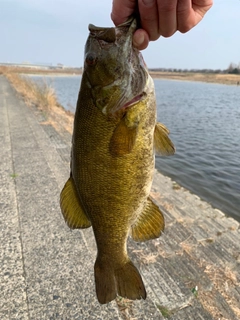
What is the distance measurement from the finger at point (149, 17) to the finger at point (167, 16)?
2 centimetres

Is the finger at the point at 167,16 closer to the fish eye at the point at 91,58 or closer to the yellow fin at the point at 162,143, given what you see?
the fish eye at the point at 91,58

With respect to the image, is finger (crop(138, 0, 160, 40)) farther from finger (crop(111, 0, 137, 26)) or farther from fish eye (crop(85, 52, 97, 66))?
fish eye (crop(85, 52, 97, 66))

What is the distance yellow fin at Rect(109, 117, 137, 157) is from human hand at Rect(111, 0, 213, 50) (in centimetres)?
47

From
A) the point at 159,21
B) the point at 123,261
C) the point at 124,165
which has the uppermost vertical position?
the point at 159,21

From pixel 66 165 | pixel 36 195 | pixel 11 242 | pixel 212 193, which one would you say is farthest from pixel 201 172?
pixel 11 242

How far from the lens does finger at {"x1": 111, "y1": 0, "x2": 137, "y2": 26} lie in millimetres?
1744

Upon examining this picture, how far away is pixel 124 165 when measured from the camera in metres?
1.89

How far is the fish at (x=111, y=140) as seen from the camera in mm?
1837

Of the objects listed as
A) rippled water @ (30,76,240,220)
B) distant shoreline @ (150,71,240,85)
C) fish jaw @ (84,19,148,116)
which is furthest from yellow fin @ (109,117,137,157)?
distant shoreline @ (150,71,240,85)

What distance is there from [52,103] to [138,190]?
47.7 ft

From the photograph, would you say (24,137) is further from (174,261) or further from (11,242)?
(174,261)

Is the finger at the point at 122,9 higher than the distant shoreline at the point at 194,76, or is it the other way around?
the finger at the point at 122,9

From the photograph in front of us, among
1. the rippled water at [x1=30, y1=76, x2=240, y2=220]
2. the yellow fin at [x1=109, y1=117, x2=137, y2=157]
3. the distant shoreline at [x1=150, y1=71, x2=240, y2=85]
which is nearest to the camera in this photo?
the yellow fin at [x1=109, y1=117, x2=137, y2=157]

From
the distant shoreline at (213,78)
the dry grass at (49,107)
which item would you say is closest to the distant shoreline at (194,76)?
the distant shoreline at (213,78)
